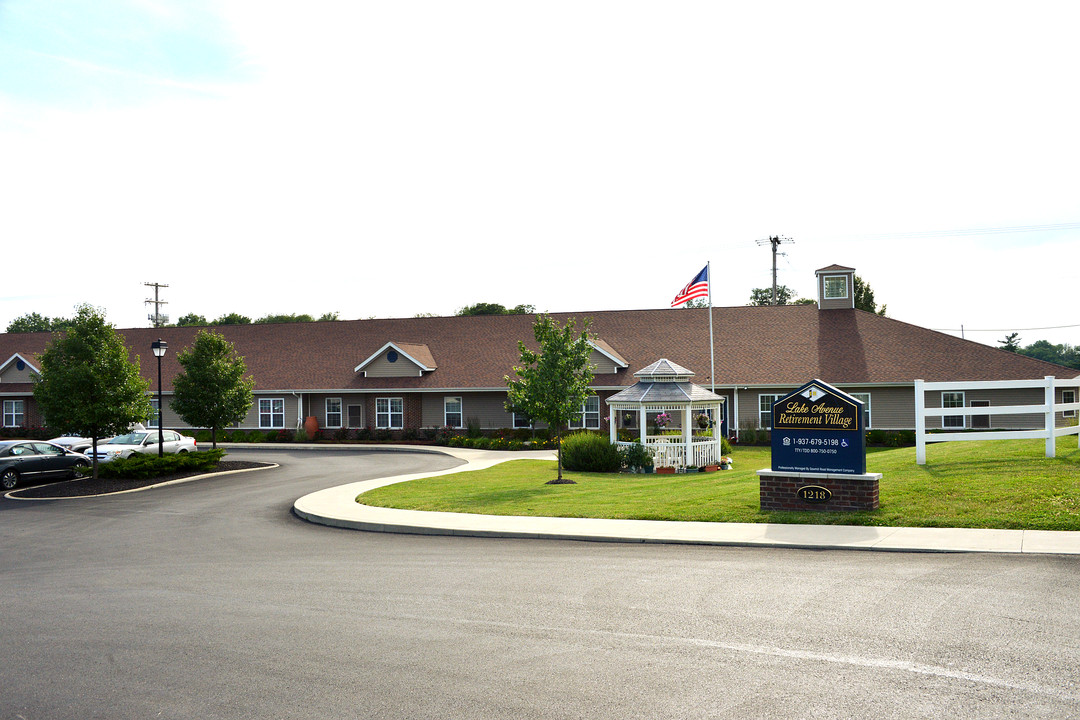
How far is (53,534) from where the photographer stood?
16672 millimetres

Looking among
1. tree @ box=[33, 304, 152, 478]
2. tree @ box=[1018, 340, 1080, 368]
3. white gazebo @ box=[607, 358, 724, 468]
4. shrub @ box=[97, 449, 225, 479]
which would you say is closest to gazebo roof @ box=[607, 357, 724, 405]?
white gazebo @ box=[607, 358, 724, 468]

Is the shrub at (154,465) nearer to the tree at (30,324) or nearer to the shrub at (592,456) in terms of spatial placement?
the shrub at (592,456)

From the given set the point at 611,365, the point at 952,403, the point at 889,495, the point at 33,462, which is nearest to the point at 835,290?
the point at 952,403

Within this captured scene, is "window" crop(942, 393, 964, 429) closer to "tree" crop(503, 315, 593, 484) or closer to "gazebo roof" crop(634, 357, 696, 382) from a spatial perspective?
"gazebo roof" crop(634, 357, 696, 382)

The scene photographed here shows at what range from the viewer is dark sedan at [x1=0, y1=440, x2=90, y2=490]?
25797 millimetres

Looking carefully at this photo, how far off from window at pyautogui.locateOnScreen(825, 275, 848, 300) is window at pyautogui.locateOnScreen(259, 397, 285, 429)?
1180 inches

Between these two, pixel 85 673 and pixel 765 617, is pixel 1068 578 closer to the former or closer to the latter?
pixel 765 617

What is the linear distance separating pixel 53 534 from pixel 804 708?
15788 mm

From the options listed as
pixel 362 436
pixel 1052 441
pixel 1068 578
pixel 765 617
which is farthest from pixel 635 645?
pixel 362 436

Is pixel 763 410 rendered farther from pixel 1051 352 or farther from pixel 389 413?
pixel 1051 352

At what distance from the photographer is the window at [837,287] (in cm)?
4378

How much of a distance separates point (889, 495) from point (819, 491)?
4.30 feet

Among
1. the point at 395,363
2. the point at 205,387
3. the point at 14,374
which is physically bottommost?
the point at 205,387

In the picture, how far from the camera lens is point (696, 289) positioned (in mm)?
32938
